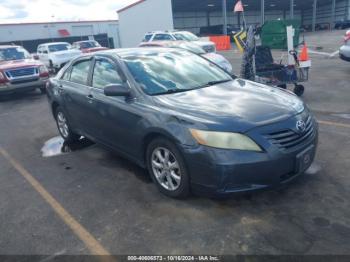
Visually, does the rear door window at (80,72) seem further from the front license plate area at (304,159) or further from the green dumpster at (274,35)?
the green dumpster at (274,35)

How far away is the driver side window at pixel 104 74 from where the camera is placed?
14.2 feet

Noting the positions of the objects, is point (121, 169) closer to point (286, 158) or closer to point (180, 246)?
point (180, 246)

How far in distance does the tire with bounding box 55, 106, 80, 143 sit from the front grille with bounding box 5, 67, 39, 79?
5868 millimetres

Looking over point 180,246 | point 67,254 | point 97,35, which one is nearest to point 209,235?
point 180,246

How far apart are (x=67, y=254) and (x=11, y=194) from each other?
171cm

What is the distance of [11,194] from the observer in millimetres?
4242

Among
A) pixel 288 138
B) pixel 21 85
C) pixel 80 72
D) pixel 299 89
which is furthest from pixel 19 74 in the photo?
pixel 288 138

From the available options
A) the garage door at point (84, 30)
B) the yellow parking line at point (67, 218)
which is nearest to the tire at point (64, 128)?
the yellow parking line at point (67, 218)

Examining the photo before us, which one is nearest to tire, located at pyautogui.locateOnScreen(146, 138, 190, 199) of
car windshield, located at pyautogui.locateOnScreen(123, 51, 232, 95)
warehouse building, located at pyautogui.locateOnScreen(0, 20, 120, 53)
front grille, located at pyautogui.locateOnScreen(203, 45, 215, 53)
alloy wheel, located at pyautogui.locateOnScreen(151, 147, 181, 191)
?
alloy wheel, located at pyautogui.locateOnScreen(151, 147, 181, 191)

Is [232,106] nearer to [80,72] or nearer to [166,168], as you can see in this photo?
[166,168]

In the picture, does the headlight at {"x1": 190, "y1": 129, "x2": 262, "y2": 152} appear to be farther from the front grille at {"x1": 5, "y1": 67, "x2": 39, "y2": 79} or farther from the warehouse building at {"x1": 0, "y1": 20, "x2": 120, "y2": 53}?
the warehouse building at {"x1": 0, "y1": 20, "x2": 120, "y2": 53}

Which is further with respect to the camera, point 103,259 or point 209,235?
point 209,235

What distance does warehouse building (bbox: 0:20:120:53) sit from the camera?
37625 mm

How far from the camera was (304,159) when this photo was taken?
133 inches
